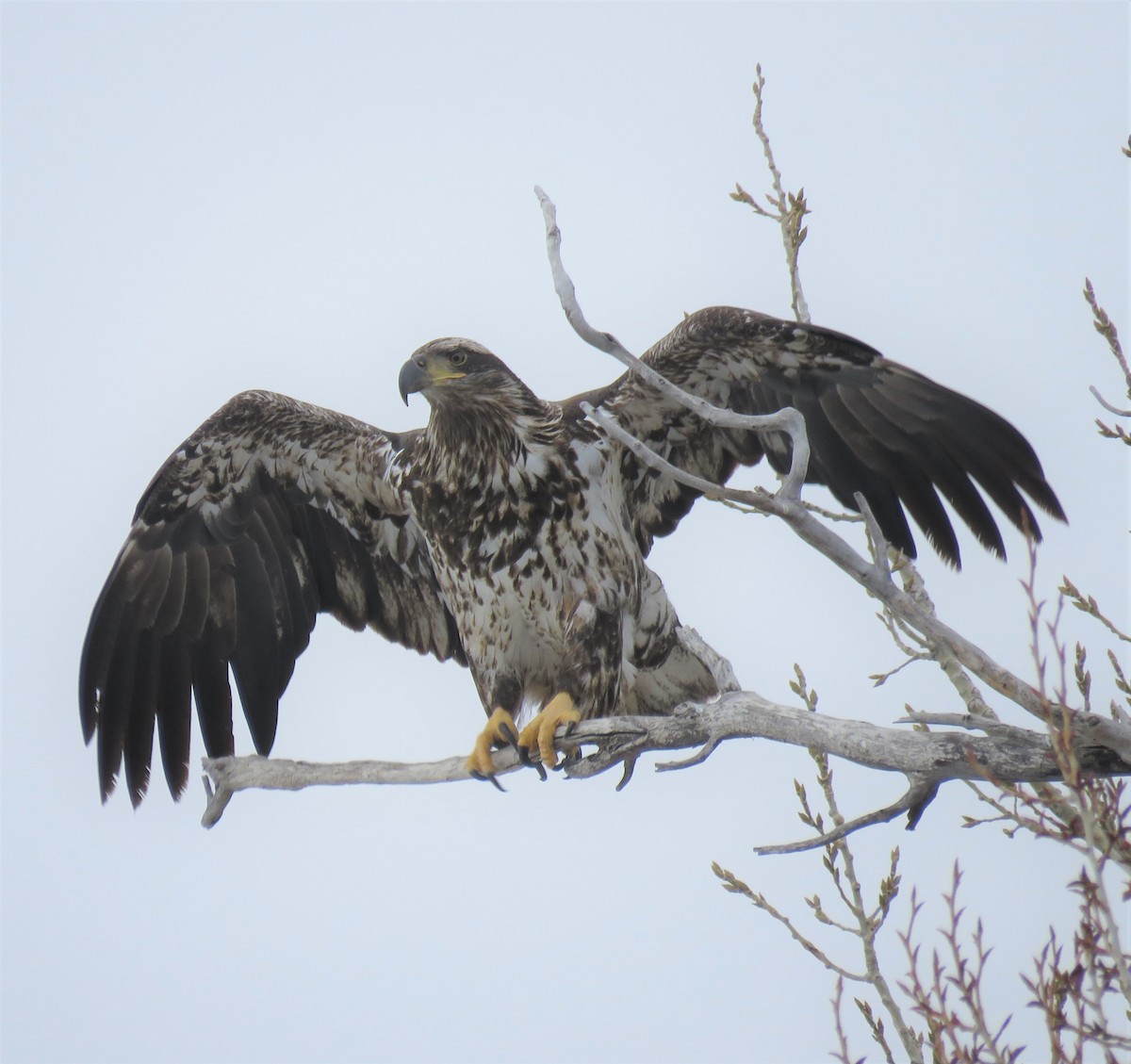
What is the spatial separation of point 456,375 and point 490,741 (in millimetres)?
1831

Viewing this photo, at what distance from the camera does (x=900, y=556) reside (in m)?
5.80

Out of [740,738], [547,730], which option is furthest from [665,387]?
[547,730]

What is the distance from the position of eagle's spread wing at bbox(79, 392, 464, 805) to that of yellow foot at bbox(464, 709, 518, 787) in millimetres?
1371

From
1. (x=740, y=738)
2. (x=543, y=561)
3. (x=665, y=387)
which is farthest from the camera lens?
(x=543, y=561)

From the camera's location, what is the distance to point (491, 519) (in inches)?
259

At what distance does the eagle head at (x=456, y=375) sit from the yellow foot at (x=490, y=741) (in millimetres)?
1581

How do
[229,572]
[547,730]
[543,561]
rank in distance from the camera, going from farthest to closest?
1. [229,572]
2. [543,561]
3. [547,730]

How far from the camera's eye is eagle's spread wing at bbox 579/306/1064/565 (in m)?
6.20

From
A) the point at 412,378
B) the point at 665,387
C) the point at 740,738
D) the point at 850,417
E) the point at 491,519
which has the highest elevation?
the point at 412,378

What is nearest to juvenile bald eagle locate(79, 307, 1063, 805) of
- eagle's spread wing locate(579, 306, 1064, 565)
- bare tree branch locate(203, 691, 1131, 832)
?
eagle's spread wing locate(579, 306, 1064, 565)

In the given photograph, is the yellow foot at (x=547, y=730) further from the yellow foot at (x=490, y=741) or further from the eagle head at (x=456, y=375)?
the eagle head at (x=456, y=375)

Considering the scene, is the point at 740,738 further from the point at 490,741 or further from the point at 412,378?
the point at 412,378

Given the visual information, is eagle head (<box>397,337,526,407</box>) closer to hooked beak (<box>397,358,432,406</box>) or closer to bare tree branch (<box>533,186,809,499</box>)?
hooked beak (<box>397,358,432,406</box>)

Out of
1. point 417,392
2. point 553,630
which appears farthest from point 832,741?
point 417,392
